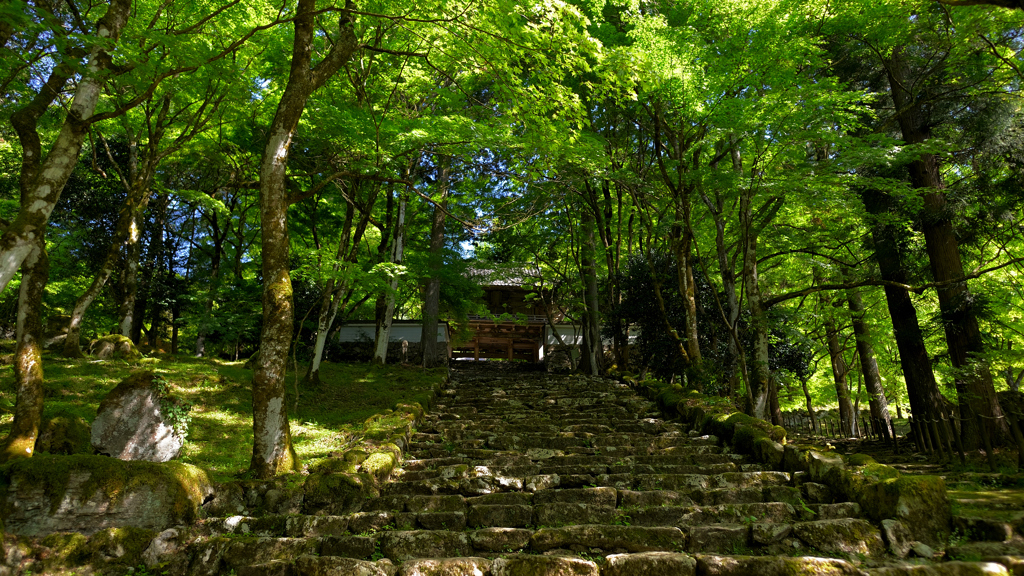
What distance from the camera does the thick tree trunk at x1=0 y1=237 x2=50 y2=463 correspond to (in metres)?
4.81

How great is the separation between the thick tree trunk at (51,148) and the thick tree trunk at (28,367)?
28 centimetres

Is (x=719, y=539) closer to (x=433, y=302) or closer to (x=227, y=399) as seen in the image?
(x=227, y=399)

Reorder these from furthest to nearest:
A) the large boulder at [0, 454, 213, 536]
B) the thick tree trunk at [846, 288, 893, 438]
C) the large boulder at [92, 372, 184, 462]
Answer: the thick tree trunk at [846, 288, 893, 438], the large boulder at [92, 372, 184, 462], the large boulder at [0, 454, 213, 536]

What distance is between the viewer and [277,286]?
557 centimetres

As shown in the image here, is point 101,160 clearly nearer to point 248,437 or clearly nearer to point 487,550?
point 248,437

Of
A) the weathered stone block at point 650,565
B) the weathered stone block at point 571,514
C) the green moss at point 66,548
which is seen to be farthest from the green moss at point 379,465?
the weathered stone block at point 650,565

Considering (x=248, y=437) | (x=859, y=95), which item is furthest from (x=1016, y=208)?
(x=248, y=437)

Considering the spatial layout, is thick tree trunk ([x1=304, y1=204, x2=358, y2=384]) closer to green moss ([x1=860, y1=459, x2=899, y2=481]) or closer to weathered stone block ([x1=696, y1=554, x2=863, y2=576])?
weathered stone block ([x1=696, y1=554, x2=863, y2=576])

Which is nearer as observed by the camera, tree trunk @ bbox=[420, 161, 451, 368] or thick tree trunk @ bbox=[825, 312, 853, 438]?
thick tree trunk @ bbox=[825, 312, 853, 438]

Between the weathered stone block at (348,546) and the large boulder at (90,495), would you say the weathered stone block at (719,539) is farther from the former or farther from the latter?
the large boulder at (90,495)

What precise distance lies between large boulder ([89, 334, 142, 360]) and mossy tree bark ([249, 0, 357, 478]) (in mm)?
7794

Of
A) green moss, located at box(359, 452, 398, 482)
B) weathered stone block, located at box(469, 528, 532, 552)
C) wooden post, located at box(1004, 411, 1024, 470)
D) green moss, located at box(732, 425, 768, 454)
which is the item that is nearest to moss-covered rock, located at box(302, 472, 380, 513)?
green moss, located at box(359, 452, 398, 482)

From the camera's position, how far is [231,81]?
27.8ft

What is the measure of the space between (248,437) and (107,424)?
7.73 ft
